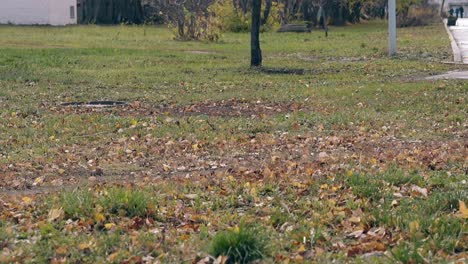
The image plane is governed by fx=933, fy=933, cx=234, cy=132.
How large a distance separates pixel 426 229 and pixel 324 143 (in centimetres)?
566

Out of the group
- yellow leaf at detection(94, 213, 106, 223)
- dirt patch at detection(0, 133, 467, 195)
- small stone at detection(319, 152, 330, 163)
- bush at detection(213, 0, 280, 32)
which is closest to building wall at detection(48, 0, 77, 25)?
bush at detection(213, 0, 280, 32)

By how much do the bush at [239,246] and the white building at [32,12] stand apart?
203ft

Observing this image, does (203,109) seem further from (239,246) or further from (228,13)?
(228,13)

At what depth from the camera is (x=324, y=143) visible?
1258cm

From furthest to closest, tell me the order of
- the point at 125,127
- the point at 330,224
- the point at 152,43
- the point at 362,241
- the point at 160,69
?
the point at 152,43 → the point at 160,69 → the point at 125,127 → the point at 330,224 → the point at 362,241

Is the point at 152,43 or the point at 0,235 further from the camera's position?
the point at 152,43

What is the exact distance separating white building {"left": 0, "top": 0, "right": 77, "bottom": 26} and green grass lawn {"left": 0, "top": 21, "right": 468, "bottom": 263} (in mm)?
42787

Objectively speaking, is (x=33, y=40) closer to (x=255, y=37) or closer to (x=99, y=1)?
(x=255, y=37)

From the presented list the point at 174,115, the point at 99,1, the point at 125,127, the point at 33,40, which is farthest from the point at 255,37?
the point at 99,1

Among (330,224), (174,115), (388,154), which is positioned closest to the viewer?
(330,224)

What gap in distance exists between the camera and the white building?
65.9 meters

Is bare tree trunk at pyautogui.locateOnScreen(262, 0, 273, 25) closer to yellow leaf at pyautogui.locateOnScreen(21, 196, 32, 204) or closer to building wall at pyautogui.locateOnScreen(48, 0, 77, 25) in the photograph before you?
building wall at pyautogui.locateOnScreen(48, 0, 77, 25)

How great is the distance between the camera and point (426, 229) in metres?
6.95

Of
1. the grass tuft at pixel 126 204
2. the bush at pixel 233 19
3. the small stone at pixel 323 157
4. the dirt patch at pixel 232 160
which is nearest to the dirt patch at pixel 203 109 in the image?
the dirt patch at pixel 232 160
